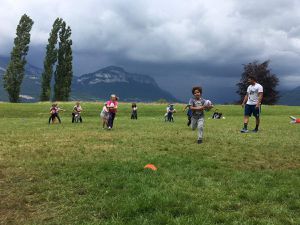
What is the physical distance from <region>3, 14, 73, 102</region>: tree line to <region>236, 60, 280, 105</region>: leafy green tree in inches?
1404

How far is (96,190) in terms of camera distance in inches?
371

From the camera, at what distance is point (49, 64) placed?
270 ft

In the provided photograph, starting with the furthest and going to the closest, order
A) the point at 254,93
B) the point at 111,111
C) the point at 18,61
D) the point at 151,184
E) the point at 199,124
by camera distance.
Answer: the point at 18,61
the point at 111,111
the point at 254,93
the point at 199,124
the point at 151,184

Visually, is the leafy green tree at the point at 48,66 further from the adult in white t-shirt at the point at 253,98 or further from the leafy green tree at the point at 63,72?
the adult in white t-shirt at the point at 253,98

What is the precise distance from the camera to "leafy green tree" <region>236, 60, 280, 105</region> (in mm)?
83750

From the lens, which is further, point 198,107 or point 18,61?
point 18,61

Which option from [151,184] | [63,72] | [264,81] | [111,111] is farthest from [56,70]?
[151,184]

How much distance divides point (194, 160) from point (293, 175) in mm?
3156

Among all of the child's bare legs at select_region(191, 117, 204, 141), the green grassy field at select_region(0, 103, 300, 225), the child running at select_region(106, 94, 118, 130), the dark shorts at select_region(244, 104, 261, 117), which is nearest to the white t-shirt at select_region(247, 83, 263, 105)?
the dark shorts at select_region(244, 104, 261, 117)

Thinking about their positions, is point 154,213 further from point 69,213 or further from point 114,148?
point 114,148

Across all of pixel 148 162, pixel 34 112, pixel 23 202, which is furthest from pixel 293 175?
pixel 34 112

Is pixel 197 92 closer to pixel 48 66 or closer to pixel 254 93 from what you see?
pixel 254 93

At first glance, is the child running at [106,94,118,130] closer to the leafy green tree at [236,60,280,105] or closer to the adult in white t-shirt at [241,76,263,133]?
the adult in white t-shirt at [241,76,263,133]

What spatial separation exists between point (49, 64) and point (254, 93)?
66733 mm
